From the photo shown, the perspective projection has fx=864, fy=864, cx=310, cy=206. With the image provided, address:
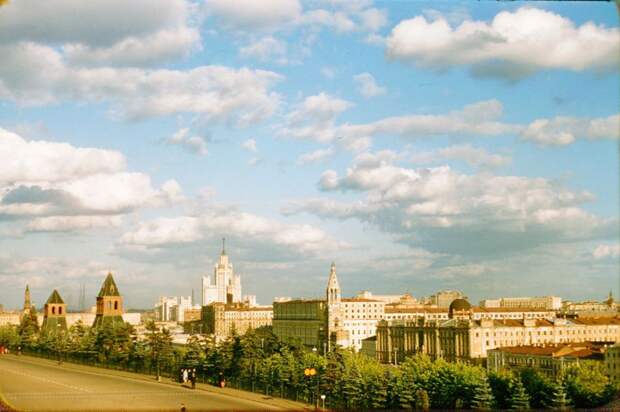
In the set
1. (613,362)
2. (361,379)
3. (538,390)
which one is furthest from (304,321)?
(361,379)

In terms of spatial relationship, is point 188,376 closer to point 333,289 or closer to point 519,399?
point 519,399

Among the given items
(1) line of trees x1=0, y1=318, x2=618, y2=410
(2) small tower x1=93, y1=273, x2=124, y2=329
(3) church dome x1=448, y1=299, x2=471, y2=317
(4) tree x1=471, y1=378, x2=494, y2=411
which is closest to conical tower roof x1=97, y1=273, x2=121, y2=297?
(2) small tower x1=93, y1=273, x2=124, y2=329

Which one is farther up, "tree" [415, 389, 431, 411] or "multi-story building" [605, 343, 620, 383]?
"multi-story building" [605, 343, 620, 383]

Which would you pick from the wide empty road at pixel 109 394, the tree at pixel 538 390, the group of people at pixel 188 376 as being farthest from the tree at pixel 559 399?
the group of people at pixel 188 376

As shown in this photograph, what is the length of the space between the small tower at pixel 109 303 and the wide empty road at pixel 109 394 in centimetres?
3160

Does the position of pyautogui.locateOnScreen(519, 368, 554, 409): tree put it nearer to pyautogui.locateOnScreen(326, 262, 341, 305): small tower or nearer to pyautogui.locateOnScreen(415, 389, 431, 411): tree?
pyautogui.locateOnScreen(415, 389, 431, 411): tree

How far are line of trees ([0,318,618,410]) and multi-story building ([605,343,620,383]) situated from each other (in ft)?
3.16

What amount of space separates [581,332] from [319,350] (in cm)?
3411

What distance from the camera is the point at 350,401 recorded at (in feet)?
149

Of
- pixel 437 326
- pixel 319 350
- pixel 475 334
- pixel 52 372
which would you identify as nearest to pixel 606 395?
pixel 52 372

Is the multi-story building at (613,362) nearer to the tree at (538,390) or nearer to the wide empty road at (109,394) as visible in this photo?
the tree at (538,390)

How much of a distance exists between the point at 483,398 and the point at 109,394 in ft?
63.9

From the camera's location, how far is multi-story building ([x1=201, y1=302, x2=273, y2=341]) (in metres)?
164

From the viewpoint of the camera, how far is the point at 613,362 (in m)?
61.7
